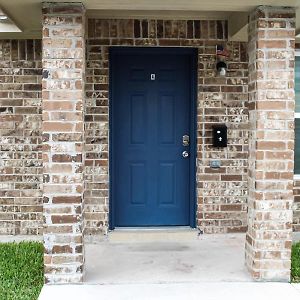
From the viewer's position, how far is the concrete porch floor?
16.2ft

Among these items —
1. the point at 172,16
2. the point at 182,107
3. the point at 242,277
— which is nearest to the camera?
the point at 242,277

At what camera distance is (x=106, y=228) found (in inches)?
249

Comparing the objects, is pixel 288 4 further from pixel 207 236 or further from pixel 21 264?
pixel 21 264

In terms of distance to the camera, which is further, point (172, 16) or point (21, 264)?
point (172, 16)

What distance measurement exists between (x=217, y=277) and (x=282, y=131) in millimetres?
1493

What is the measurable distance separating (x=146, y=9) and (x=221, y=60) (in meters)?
1.68

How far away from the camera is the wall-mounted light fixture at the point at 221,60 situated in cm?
625

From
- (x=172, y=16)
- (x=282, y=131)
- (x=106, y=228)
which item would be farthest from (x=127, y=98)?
(x=282, y=131)

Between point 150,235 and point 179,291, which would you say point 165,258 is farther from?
point 179,291

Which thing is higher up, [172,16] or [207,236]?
[172,16]

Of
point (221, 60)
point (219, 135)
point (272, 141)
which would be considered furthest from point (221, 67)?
point (272, 141)

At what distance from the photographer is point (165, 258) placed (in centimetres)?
557

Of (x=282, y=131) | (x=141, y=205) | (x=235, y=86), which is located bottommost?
(x=141, y=205)

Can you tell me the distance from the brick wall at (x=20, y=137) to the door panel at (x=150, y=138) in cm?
97
